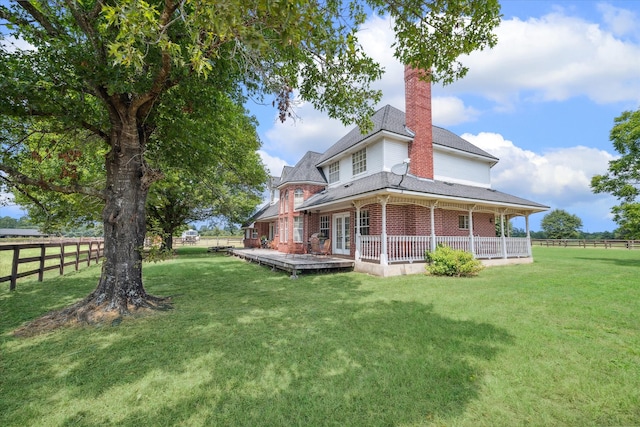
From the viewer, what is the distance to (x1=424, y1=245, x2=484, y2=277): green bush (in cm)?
1051

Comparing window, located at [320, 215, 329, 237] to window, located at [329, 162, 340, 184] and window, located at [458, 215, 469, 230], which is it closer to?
window, located at [329, 162, 340, 184]

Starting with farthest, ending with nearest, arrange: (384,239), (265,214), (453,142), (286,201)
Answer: (265,214) < (286,201) < (453,142) < (384,239)

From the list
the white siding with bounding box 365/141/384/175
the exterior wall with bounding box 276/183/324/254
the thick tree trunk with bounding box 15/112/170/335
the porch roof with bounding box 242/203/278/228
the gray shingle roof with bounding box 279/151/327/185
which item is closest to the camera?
the thick tree trunk with bounding box 15/112/170/335

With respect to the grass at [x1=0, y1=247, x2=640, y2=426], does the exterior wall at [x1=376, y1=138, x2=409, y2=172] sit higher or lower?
higher

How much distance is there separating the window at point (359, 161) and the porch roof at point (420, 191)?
86 centimetres

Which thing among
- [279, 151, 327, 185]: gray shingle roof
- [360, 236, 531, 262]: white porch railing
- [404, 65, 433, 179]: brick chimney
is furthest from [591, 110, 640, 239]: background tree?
[279, 151, 327, 185]: gray shingle roof

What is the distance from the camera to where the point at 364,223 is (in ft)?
44.2

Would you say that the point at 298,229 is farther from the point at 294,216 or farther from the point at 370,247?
the point at 370,247

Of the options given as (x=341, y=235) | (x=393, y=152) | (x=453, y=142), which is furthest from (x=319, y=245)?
(x=453, y=142)

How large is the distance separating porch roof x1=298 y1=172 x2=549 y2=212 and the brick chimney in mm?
712

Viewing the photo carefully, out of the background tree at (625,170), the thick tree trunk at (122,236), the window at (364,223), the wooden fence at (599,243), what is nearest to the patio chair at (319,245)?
the window at (364,223)

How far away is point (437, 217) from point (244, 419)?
493 inches

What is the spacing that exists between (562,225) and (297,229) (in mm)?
67233

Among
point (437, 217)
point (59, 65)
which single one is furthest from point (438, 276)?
point (59, 65)
